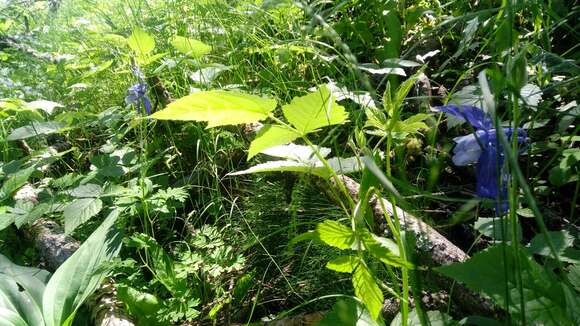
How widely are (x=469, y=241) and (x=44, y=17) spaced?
3.27 m

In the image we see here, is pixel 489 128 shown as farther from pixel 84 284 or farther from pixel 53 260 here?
pixel 53 260

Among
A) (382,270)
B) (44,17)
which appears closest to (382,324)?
(382,270)

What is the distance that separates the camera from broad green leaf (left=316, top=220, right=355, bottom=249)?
0.66 m

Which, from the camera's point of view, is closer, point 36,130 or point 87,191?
point 87,191

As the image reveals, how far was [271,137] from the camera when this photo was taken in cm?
73

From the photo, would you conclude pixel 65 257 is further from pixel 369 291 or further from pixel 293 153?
pixel 369 291

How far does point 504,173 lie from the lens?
690 mm

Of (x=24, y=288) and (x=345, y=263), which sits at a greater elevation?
(x=345, y=263)

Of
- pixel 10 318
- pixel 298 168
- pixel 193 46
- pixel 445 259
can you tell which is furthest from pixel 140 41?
pixel 445 259

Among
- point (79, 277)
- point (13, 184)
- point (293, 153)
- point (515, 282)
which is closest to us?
point (515, 282)

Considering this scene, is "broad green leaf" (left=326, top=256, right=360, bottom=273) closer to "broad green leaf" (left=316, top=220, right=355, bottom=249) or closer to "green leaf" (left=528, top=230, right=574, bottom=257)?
"broad green leaf" (left=316, top=220, right=355, bottom=249)

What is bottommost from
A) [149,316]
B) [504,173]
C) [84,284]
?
[149,316]

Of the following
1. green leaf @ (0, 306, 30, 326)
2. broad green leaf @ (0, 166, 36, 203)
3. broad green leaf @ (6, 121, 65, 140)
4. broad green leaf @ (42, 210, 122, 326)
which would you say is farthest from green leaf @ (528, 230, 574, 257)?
broad green leaf @ (6, 121, 65, 140)

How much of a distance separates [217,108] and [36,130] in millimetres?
1480
